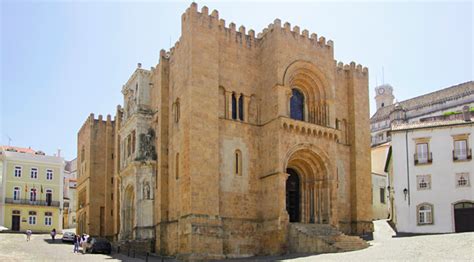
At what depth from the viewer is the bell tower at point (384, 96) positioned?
91250 millimetres

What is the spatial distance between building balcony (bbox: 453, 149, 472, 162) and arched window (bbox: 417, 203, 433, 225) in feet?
11.5

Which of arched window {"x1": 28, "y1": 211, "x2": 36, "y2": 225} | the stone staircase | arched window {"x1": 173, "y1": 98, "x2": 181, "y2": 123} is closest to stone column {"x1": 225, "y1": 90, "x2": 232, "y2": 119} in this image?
arched window {"x1": 173, "y1": 98, "x2": 181, "y2": 123}

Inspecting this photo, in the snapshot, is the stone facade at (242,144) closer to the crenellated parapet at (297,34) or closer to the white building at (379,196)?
the crenellated parapet at (297,34)

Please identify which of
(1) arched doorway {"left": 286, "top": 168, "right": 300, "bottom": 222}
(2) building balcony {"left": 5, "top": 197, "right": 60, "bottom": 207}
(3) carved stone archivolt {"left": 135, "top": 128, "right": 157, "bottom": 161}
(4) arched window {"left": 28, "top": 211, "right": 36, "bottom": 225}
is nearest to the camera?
(1) arched doorway {"left": 286, "top": 168, "right": 300, "bottom": 222}

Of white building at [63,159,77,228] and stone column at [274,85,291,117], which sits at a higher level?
stone column at [274,85,291,117]

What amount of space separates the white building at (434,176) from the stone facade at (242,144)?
3.09m

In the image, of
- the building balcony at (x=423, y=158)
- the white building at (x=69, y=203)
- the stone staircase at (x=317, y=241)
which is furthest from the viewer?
the white building at (x=69, y=203)

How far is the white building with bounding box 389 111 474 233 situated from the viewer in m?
38.1

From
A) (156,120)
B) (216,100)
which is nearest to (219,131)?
(216,100)

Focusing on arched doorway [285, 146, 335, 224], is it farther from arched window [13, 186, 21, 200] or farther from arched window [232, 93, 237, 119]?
arched window [13, 186, 21, 200]

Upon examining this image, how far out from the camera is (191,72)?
32219mm

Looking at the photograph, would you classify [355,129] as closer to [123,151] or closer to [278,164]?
[278,164]

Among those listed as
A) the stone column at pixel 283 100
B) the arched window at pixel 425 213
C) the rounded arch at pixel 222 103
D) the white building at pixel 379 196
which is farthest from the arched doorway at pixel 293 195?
the white building at pixel 379 196

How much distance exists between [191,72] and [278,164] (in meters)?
6.88
